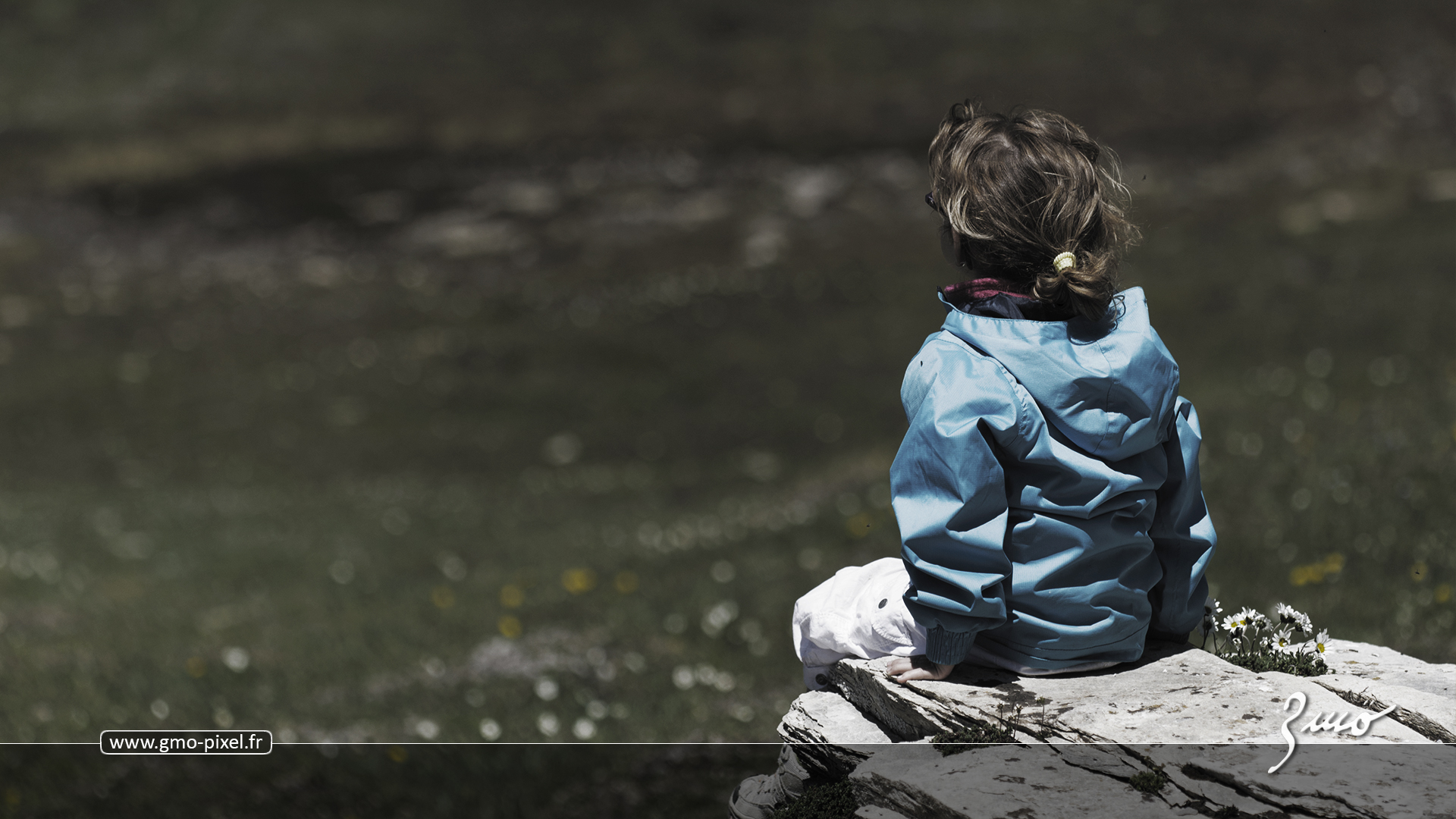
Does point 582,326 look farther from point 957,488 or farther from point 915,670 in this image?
point 957,488

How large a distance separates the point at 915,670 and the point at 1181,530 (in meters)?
1.18

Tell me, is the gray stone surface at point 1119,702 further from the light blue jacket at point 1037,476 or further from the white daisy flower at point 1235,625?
the white daisy flower at point 1235,625

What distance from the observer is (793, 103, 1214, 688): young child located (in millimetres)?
3846

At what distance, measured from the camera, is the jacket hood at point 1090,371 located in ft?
12.8

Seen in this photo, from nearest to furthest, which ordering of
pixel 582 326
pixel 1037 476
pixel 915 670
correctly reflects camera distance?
pixel 1037 476 < pixel 915 670 < pixel 582 326

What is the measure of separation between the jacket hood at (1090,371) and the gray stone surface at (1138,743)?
0.97 m

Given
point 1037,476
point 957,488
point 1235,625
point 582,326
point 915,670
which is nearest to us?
point 957,488

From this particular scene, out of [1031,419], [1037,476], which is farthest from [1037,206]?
[1037,476]

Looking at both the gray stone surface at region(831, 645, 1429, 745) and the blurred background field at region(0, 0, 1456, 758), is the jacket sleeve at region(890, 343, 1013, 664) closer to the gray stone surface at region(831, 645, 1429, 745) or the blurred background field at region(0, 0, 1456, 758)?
the gray stone surface at region(831, 645, 1429, 745)

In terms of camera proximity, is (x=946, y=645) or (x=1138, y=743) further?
(x=946, y=645)

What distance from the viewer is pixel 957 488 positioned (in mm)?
3779

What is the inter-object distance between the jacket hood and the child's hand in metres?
1.03

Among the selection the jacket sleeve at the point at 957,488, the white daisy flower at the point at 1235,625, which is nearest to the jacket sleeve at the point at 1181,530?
the white daisy flower at the point at 1235,625

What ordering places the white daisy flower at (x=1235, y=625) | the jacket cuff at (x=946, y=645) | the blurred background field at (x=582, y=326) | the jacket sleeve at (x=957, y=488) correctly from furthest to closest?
the blurred background field at (x=582, y=326), the white daisy flower at (x=1235, y=625), the jacket cuff at (x=946, y=645), the jacket sleeve at (x=957, y=488)
